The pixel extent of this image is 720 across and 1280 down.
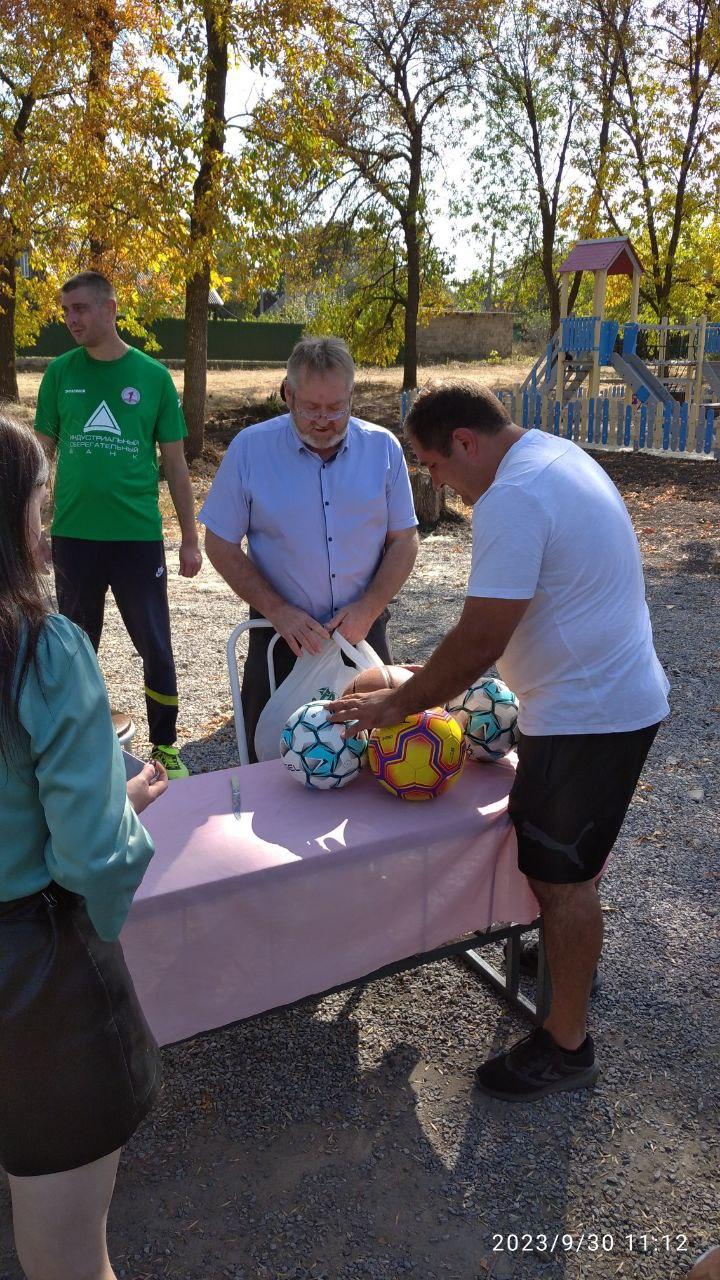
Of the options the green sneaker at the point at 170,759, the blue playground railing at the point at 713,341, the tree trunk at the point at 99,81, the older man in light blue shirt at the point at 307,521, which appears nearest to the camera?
the older man in light blue shirt at the point at 307,521

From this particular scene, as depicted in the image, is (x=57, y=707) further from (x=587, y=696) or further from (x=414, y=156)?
(x=414, y=156)

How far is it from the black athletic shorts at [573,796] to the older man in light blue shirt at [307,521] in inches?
39.5

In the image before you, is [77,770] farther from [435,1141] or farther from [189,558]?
[189,558]

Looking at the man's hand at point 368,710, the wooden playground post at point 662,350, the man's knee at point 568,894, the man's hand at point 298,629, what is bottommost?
the man's knee at point 568,894

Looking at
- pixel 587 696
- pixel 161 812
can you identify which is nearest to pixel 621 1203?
pixel 587 696

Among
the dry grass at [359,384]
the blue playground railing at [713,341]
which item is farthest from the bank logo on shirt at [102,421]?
the blue playground railing at [713,341]

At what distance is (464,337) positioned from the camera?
128ft

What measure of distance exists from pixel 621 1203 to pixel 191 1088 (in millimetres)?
1160

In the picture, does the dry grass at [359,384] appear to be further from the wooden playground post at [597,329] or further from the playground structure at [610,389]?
the wooden playground post at [597,329]

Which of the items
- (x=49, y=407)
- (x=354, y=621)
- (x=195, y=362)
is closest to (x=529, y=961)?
(x=354, y=621)

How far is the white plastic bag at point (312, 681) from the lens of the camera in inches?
124

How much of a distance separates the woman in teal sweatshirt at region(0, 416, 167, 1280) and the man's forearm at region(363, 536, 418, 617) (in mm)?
1956

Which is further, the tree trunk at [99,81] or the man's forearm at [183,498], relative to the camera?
the tree trunk at [99,81]

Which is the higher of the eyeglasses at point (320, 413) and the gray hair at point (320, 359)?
the gray hair at point (320, 359)
